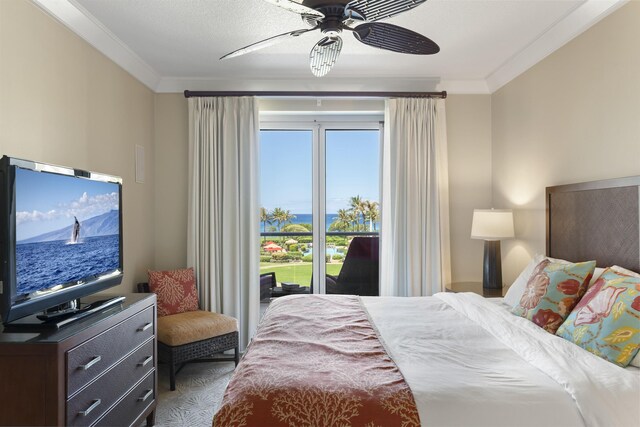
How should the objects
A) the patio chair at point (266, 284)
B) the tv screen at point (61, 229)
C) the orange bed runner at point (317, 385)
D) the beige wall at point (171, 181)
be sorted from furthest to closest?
the patio chair at point (266, 284) → the beige wall at point (171, 181) → the tv screen at point (61, 229) → the orange bed runner at point (317, 385)

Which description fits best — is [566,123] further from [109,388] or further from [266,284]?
[109,388]

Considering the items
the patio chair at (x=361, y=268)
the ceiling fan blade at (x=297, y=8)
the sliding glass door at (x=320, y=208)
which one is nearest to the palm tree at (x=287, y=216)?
the sliding glass door at (x=320, y=208)

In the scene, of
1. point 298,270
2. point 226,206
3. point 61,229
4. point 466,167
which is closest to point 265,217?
point 226,206

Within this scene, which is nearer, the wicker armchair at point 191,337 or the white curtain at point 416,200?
the wicker armchair at point 191,337

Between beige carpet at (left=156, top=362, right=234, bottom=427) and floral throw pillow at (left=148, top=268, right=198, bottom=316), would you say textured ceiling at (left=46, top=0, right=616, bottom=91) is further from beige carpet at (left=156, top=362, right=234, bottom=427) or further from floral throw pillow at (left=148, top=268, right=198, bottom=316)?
beige carpet at (left=156, top=362, right=234, bottom=427)

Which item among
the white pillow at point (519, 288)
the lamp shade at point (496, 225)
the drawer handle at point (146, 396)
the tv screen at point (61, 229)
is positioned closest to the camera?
the tv screen at point (61, 229)

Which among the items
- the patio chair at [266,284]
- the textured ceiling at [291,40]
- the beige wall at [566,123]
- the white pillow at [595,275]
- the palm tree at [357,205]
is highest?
the textured ceiling at [291,40]

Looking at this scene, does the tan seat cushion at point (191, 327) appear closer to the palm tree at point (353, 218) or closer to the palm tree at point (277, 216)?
the palm tree at point (277, 216)

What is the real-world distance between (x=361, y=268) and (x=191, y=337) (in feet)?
6.59

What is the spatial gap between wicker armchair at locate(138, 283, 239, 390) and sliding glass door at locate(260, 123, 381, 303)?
0.93 metres

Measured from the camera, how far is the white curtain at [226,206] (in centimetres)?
390

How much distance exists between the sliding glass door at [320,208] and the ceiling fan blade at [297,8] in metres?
2.54

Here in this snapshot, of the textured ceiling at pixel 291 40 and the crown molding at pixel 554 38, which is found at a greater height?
the textured ceiling at pixel 291 40

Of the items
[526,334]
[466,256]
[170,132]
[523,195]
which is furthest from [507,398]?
[170,132]
